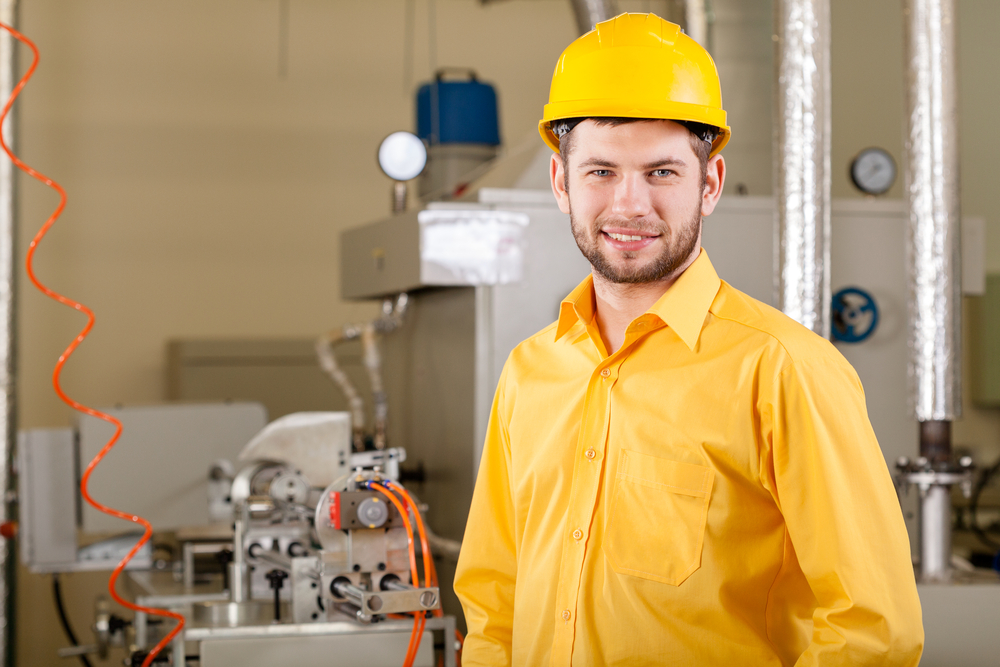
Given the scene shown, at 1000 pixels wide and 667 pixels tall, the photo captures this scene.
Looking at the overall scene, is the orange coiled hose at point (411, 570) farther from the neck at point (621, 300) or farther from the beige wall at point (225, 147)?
the beige wall at point (225, 147)

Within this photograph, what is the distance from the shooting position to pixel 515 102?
498 centimetres

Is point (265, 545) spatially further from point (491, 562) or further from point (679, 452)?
point (679, 452)

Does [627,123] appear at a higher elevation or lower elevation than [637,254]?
higher

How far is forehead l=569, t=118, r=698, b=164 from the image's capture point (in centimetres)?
107

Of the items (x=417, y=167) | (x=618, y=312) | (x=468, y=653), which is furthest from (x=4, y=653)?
(x=618, y=312)

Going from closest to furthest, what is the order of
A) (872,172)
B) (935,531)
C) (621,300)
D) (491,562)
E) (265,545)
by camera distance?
(621,300) < (491,562) < (935,531) < (265,545) < (872,172)

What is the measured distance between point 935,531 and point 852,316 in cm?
59

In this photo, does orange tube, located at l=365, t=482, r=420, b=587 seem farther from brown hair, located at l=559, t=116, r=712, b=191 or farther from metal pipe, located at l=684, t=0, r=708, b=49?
metal pipe, located at l=684, t=0, r=708, b=49

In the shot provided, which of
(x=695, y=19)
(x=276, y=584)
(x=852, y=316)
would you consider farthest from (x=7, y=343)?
(x=852, y=316)

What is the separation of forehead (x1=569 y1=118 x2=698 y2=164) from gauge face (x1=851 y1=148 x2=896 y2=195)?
1694 mm

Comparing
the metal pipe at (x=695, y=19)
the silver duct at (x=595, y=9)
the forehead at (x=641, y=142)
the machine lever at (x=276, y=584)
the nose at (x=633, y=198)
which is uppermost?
Result: the silver duct at (x=595, y=9)

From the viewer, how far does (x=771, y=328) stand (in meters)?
1.03

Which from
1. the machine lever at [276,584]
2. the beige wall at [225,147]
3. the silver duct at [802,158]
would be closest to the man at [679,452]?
the machine lever at [276,584]

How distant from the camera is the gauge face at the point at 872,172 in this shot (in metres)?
2.61
